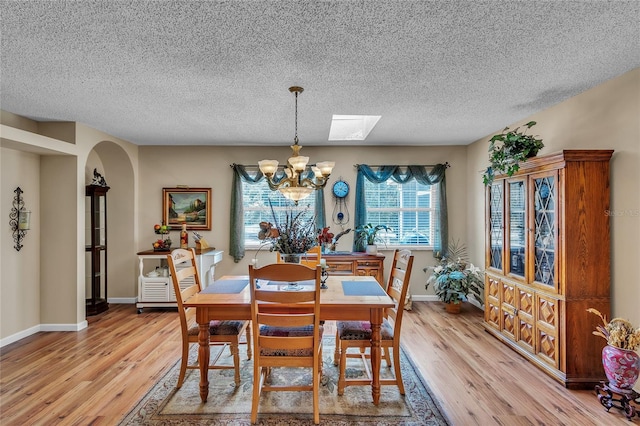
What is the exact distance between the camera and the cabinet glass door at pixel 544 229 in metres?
2.98

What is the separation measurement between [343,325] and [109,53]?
259cm

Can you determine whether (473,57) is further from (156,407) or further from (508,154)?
(156,407)

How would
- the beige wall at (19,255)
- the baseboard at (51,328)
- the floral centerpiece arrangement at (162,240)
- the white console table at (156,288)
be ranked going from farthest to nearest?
the floral centerpiece arrangement at (162,240) → the white console table at (156,288) → the baseboard at (51,328) → the beige wall at (19,255)

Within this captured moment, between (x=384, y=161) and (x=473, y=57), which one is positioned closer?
(x=473, y=57)

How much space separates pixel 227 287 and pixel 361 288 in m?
1.15

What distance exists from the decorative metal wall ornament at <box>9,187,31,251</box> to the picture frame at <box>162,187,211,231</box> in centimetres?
179

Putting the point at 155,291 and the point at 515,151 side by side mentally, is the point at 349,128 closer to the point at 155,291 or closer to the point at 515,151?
the point at 515,151

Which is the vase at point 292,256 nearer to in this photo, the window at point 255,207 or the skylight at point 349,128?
the skylight at point 349,128

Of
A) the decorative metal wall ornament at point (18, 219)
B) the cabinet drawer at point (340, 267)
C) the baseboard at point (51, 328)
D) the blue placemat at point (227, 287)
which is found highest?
the decorative metal wall ornament at point (18, 219)

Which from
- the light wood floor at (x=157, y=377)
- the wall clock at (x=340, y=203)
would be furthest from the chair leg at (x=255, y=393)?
the wall clock at (x=340, y=203)

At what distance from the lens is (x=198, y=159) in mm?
5551

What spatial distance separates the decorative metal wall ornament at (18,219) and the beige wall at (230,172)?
5.37ft

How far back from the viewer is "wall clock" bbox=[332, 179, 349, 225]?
18.0ft

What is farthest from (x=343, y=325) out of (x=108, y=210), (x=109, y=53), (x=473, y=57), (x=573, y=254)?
(x=108, y=210)
